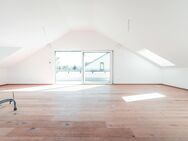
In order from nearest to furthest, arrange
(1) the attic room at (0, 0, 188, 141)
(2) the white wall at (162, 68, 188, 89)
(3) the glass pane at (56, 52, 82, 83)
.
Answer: (1) the attic room at (0, 0, 188, 141), (2) the white wall at (162, 68, 188, 89), (3) the glass pane at (56, 52, 82, 83)

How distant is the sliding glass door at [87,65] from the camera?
7.78 m

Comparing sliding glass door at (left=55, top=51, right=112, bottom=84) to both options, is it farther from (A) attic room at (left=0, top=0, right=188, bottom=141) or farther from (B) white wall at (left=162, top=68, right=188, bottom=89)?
(B) white wall at (left=162, top=68, right=188, bottom=89)

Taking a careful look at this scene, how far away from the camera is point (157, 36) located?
430 centimetres

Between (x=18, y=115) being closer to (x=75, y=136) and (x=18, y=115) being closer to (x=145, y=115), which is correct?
(x=75, y=136)

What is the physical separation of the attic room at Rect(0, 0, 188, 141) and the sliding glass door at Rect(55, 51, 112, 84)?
49 mm

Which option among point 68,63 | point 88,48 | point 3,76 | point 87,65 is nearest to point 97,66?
point 87,65

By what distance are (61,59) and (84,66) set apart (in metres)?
1.35

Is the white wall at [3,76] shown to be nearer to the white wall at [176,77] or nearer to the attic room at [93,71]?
the attic room at [93,71]

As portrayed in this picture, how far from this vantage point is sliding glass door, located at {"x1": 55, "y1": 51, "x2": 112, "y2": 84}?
25.5 feet

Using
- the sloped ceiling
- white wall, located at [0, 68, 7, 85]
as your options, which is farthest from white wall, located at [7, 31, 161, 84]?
the sloped ceiling

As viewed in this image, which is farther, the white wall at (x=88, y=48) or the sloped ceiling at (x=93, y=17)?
the white wall at (x=88, y=48)

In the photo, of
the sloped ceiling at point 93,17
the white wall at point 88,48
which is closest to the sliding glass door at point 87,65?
the white wall at point 88,48

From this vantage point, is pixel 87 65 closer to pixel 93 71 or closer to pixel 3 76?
pixel 93 71

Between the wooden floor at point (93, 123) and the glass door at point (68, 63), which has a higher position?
the glass door at point (68, 63)
